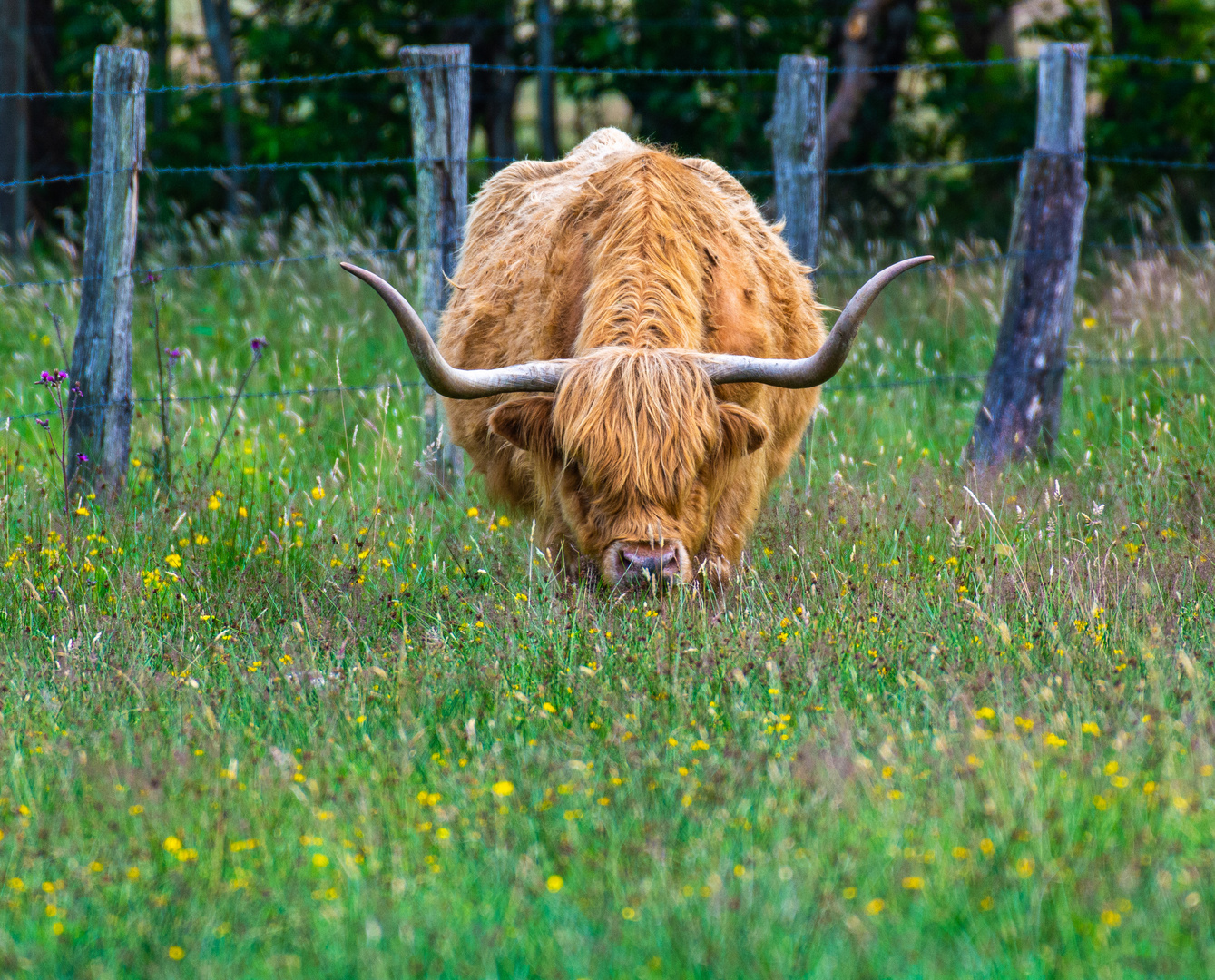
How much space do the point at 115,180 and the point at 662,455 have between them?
10.0 feet

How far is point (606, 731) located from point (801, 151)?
4.35 meters

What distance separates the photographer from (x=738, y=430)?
451 cm

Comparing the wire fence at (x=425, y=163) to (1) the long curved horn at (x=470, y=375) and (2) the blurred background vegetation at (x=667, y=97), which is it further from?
(1) the long curved horn at (x=470, y=375)

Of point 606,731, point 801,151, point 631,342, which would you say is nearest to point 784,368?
point 631,342

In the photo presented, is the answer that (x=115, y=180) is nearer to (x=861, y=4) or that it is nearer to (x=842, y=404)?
(x=842, y=404)

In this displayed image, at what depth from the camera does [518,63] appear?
1311 centimetres

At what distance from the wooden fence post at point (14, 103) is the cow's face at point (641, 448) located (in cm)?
890

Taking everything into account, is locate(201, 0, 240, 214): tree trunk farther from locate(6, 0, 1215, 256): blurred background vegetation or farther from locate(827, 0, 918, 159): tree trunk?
locate(827, 0, 918, 159): tree trunk

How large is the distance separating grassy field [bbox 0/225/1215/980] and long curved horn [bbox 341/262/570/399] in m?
0.71

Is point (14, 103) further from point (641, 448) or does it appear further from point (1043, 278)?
point (641, 448)

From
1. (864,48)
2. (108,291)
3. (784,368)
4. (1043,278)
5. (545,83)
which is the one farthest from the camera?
(545,83)

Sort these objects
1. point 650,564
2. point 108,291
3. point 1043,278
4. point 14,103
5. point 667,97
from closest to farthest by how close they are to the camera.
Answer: point 650,564
point 108,291
point 1043,278
point 14,103
point 667,97

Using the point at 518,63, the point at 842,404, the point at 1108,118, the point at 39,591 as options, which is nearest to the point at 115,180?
the point at 39,591

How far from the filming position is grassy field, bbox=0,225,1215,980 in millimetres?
2459
